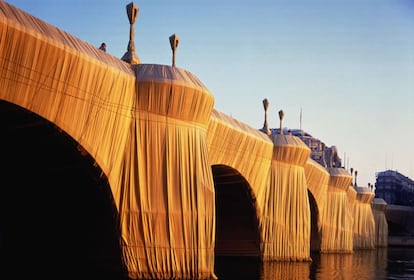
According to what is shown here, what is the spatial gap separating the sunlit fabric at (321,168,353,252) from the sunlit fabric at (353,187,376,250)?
829 cm

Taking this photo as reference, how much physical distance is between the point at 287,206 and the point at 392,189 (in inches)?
2985

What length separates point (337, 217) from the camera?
44.7m

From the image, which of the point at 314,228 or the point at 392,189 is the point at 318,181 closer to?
the point at 314,228

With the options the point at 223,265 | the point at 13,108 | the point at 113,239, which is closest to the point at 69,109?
the point at 13,108

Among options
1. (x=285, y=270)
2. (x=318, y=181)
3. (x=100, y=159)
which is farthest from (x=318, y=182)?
(x=100, y=159)

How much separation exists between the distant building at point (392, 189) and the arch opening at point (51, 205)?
84.8 m

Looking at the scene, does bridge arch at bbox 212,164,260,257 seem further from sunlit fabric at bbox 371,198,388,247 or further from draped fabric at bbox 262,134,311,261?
sunlit fabric at bbox 371,198,388,247

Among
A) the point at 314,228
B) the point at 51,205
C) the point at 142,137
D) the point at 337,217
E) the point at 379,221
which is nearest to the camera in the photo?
the point at 142,137

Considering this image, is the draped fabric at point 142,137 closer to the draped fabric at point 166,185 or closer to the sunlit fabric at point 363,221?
the draped fabric at point 166,185

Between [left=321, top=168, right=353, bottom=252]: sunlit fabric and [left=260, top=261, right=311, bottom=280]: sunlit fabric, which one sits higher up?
[left=321, top=168, right=353, bottom=252]: sunlit fabric

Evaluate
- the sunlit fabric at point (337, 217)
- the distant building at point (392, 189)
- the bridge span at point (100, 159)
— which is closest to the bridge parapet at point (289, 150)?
the bridge span at point (100, 159)

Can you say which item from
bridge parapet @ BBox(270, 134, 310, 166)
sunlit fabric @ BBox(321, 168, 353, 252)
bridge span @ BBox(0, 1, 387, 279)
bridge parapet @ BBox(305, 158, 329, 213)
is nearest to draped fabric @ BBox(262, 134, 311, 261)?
bridge parapet @ BBox(270, 134, 310, 166)

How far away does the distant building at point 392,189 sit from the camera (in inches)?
4031

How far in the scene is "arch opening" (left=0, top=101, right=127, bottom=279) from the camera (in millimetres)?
17719
